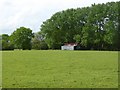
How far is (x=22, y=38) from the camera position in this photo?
147750mm

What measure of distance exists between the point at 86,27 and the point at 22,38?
39.4 meters

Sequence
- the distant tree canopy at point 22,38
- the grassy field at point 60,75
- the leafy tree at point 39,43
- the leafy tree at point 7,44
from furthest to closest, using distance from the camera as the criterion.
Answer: the distant tree canopy at point 22,38 → the leafy tree at point 7,44 → the leafy tree at point 39,43 → the grassy field at point 60,75

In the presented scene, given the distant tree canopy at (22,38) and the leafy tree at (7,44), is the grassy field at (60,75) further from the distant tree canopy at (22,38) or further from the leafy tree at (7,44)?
the distant tree canopy at (22,38)

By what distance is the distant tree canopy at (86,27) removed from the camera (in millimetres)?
112375

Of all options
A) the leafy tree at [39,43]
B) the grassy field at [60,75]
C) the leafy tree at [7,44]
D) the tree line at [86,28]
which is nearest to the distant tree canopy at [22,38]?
the leafy tree at [7,44]

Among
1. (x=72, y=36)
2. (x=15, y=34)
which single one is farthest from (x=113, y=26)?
(x=15, y=34)

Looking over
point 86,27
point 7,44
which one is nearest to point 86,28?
point 86,27

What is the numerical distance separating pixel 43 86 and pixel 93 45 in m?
105

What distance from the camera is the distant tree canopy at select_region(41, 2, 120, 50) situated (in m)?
112

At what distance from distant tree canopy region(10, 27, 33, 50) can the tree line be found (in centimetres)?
715

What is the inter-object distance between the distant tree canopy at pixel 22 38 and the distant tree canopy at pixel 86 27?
1750 centimetres

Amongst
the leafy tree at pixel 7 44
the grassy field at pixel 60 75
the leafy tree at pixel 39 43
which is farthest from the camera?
the leafy tree at pixel 7 44

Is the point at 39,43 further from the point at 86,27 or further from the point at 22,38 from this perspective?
the point at 86,27

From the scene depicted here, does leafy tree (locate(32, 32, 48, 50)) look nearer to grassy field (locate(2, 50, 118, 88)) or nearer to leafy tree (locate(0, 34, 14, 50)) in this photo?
leafy tree (locate(0, 34, 14, 50))
